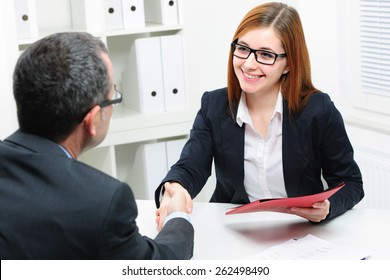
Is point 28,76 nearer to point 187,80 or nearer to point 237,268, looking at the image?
point 237,268

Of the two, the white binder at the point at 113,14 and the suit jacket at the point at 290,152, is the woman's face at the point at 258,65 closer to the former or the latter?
the suit jacket at the point at 290,152

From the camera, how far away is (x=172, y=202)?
2.01 metres

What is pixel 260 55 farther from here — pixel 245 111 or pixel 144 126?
pixel 144 126

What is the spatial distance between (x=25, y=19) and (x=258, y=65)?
1.27 m

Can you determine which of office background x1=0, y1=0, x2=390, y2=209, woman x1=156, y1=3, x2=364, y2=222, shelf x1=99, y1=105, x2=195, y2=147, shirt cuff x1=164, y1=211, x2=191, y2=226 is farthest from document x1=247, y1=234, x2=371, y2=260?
shelf x1=99, y1=105, x2=195, y2=147

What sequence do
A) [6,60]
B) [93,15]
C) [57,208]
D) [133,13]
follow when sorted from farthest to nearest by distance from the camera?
[133,13] → [93,15] → [6,60] → [57,208]

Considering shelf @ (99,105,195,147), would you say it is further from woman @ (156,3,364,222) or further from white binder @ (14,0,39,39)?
woman @ (156,3,364,222)

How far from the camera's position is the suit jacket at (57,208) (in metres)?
1.30

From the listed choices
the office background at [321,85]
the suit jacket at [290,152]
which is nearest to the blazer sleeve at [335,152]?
the suit jacket at [290,152]

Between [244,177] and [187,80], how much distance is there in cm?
109

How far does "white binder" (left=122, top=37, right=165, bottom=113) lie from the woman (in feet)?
2.87

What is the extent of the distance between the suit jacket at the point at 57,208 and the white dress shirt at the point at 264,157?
1.06 m

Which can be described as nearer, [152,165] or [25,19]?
[25,19]

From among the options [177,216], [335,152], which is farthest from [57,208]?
[335,152]
